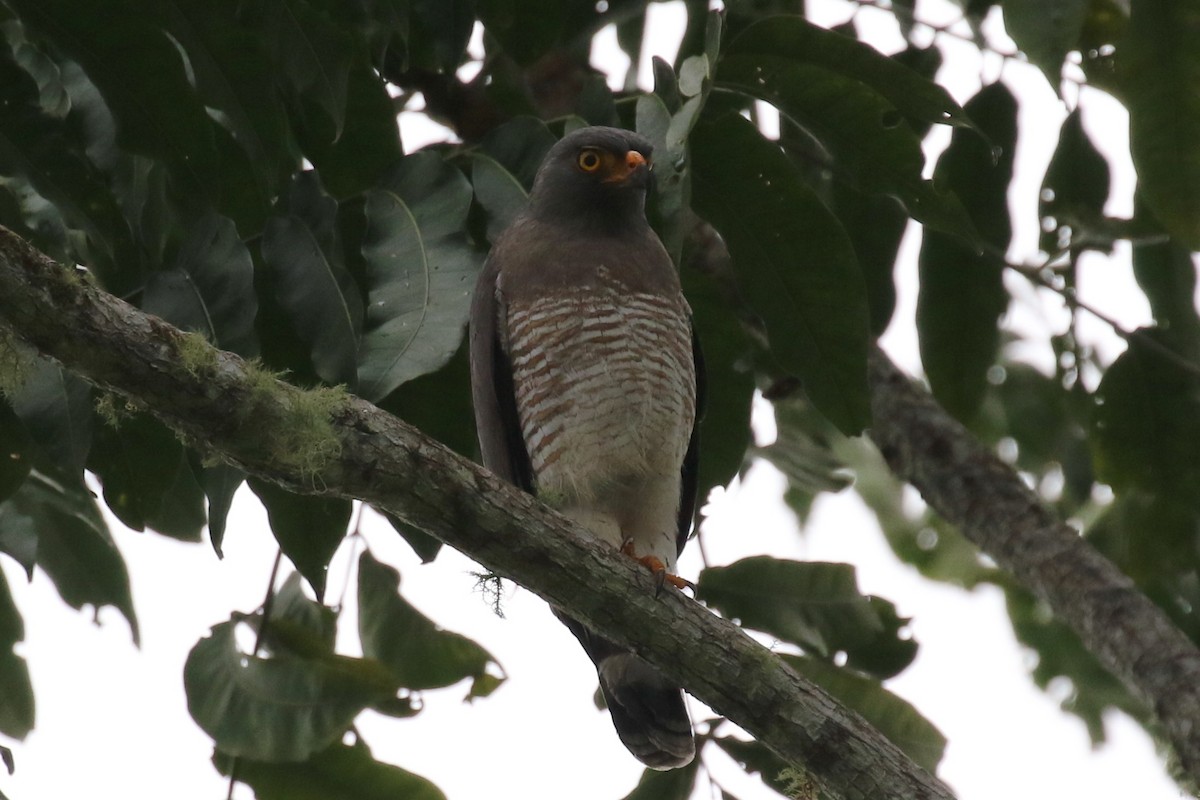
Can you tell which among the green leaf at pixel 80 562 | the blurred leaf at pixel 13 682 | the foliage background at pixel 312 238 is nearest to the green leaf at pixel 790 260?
the foliage background at pixel 312 238

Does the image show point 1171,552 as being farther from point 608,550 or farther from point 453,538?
point 453,538

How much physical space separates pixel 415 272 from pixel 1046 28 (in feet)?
4.98

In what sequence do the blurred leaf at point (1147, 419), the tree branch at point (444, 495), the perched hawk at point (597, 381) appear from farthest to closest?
the blurred leaf at point (1147, 419) → the perched hawk at point (597, 381) → the tree branch at point (444, 495)

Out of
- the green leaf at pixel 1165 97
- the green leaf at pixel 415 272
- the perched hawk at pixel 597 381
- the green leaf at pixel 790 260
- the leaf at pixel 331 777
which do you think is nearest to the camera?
the green leaf at pixel 415 272

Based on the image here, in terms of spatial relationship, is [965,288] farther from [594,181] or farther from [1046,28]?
[1046,28]

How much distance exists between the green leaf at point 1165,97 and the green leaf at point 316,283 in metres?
1.92

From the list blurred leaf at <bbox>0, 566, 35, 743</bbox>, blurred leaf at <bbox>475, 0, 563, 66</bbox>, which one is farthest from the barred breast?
blurred leaf at <bbox>0, 566, 35, 743</bbox>

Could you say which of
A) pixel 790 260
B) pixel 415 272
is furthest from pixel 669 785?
pixel 415 272

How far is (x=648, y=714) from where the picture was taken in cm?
385

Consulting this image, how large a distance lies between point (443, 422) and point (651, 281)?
0.90 meters

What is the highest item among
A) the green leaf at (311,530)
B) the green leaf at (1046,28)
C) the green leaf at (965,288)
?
the green leaf at (965,288)

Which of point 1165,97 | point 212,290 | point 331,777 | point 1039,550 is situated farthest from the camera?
point 1039,550

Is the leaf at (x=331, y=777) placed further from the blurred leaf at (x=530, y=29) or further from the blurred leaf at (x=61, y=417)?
the blurred leaf at (x=530, y=29)

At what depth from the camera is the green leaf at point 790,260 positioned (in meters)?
3.60
